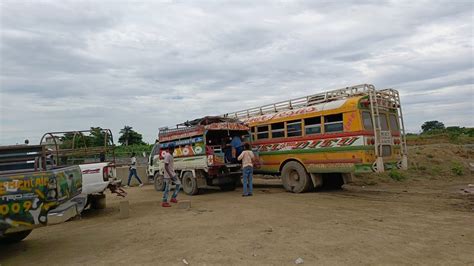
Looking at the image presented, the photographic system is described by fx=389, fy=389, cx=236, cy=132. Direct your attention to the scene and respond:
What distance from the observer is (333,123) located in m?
11.2

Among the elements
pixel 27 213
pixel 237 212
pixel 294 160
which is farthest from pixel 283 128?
pixel 27 213

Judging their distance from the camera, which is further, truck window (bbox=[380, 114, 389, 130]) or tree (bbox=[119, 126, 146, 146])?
tree (bbox=[119, 126, 146, 146])

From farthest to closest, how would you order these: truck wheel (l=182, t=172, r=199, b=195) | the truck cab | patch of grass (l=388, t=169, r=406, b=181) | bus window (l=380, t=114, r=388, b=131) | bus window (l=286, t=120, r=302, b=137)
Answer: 1. patch of grass (l=388, t=169, r=406, b=181)
2. truck wheel (l=182, t=172, r=199, b=195)
3. the truck cab
4. bus window (l=286, t=120, r=302, b=137)
5. bus window (l=380, t=114, r=388, b=131)

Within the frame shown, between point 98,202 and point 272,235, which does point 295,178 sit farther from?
point 272,235

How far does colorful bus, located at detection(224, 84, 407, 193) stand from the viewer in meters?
10.6

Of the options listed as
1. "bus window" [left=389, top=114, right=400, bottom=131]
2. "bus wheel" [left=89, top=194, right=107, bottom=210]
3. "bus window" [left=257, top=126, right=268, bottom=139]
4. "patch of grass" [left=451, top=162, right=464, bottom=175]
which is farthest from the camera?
"patch of grass" [left=451, top=162, right=464, bottom=175]

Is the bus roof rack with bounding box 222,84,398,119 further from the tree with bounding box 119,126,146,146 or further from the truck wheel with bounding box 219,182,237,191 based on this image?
the tree with bounding box 119,126,146,146

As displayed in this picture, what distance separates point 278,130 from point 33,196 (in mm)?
8887

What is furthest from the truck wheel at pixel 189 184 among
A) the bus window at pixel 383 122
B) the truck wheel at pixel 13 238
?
the truck wheel at pixel 13 238

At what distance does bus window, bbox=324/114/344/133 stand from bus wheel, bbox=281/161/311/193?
1.56m

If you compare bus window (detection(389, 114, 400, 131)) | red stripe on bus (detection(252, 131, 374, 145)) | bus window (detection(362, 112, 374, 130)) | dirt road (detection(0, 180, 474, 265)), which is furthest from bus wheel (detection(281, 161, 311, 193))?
bus window (detection(389, 114, 400, 131))

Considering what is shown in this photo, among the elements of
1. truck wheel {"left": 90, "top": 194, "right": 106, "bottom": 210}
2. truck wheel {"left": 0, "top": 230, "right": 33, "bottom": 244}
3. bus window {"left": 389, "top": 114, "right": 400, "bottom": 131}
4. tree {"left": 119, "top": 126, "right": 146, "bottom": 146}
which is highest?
tree {"left": 119, "top": 126, "right": 146, "bottom": 146}

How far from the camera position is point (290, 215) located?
821 centimetres

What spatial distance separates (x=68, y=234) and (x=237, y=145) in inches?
266
